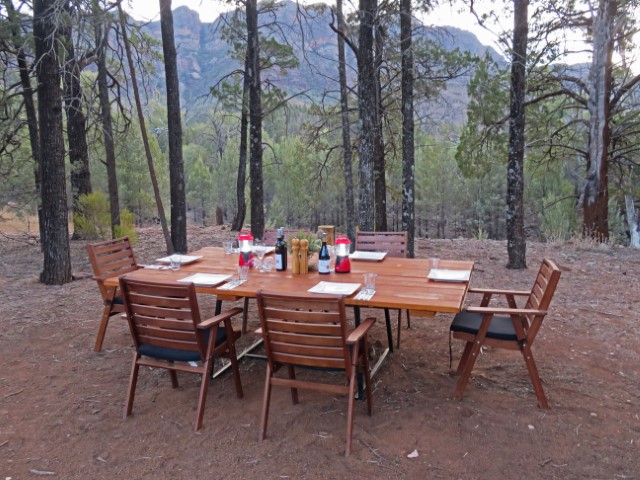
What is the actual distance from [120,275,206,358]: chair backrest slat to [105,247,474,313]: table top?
31 cm

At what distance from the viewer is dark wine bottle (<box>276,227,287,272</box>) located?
10.8 feet

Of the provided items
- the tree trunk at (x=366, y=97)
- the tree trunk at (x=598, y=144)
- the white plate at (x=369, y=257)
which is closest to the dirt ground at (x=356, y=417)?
the white plate at (x=369, y=257)

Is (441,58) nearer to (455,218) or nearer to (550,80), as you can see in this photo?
(550,80)

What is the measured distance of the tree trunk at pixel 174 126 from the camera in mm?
7152

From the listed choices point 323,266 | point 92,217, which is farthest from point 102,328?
point 92,217

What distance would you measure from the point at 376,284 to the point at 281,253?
0.77 meters

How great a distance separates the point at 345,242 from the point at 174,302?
120cm

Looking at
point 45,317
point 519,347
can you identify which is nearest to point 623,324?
point 519,347

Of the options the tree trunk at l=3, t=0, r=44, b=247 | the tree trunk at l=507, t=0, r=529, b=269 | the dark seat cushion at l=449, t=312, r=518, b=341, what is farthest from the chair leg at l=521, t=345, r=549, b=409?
the tree trunk at l=3, t=0, r=44, b=247

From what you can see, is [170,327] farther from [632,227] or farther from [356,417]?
[632,227]

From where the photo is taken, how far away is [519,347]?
8.80 feet

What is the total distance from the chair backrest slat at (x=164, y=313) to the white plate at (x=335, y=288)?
0.68 m

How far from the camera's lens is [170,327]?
2.58m

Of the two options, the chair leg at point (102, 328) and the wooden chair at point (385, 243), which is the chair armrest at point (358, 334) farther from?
the chair leg at point (102, 328)
